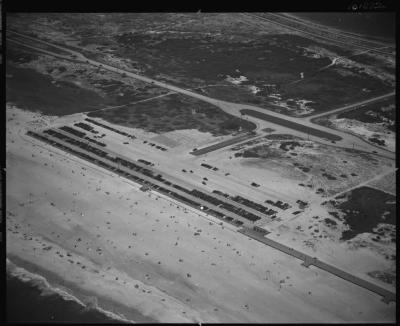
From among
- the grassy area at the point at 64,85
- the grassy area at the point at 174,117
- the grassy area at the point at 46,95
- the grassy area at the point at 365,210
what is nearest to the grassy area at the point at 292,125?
the grassy area at the point at 174,117

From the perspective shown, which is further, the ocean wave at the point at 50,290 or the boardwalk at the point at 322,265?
the boardwalk at the point at 322,265

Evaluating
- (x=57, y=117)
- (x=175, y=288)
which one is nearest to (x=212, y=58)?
(x=57, y=117)

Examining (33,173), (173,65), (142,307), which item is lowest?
(142,307)

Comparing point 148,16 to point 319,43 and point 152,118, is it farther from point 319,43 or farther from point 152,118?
point 152,118

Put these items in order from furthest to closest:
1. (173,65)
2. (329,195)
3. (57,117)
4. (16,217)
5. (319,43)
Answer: (319,43), (173,65), (57,117), (329,195), (16,217)

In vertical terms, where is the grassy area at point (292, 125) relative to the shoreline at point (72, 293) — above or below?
above

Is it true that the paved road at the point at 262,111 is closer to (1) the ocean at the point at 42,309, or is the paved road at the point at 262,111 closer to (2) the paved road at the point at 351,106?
(2) the paved road at the point at 351,106

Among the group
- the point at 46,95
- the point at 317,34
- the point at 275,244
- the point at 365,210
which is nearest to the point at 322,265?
the point at 275,244

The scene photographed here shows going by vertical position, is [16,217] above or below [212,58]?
below
